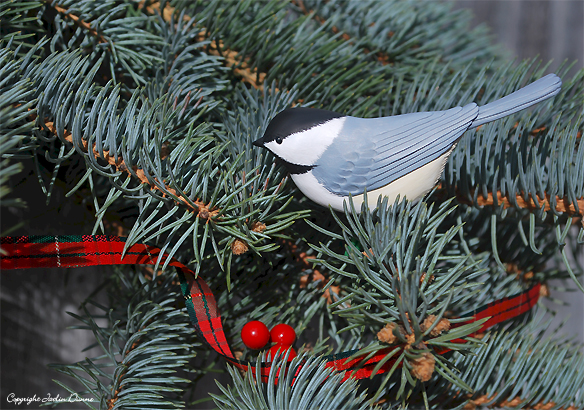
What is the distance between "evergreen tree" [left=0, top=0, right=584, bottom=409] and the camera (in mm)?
276

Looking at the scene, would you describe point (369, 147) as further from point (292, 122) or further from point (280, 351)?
point (280, 351)

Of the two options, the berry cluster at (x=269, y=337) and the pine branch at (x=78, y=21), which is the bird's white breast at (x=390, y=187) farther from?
the pine branch at (x=78, y=21)

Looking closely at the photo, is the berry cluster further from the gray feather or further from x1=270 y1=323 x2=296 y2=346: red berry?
the gray feather

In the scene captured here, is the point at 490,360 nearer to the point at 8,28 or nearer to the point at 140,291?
the point at 140,291

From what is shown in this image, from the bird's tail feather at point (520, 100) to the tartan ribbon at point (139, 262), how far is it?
154 millimetres

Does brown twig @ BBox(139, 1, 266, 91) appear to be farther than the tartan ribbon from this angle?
Yes

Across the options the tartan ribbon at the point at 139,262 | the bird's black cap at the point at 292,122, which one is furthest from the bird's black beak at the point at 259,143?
the tartan ribbon at the point at 139,262

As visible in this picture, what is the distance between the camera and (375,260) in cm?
28

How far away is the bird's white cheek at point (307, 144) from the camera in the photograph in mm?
302

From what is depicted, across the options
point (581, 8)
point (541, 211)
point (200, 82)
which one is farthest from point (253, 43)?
point (581, 8)

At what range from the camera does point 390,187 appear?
31 cm

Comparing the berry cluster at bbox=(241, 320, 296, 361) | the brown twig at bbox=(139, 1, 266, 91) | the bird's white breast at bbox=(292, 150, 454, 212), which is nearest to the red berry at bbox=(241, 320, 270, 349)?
the berry cluster at bbox=(241, 320, 296, 361)

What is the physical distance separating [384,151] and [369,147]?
0.01 meters

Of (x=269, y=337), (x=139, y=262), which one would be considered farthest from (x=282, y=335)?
(x=139, y=262)
